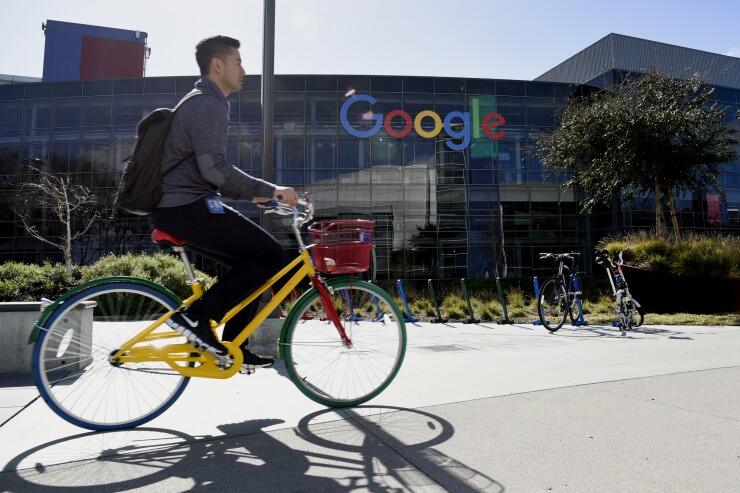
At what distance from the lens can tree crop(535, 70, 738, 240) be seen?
17.4 m

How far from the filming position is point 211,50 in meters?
3.10

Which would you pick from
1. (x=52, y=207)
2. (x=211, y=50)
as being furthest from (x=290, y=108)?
(x=211, y=50)

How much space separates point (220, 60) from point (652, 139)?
17.8m

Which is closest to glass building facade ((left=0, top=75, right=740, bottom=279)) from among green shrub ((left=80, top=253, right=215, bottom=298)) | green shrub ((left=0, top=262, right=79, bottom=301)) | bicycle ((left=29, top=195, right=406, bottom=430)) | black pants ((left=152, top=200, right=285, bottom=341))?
green shrub ((left=80, top=253, right=215, bottom=298))

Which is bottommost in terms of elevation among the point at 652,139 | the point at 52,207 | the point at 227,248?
the point at 227,248

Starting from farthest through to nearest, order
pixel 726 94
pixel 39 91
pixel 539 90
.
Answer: pixel 726 94
pixel 39 91
pixel 539 90

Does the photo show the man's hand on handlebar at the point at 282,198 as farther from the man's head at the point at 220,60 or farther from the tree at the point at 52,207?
the tree at the point at 52,207

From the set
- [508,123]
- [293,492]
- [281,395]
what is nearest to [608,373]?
[281,395]

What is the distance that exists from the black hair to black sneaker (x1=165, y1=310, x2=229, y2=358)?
1.44 meters

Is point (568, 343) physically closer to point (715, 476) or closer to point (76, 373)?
point (715, 476)

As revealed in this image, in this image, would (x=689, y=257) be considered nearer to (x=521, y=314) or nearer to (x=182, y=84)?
(x=521, y=314)

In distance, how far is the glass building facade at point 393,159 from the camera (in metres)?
32.8

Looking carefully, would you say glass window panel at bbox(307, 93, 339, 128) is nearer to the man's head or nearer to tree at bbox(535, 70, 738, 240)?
tree at bbox(535, 70, 738, 240)

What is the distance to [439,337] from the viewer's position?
7.83m
